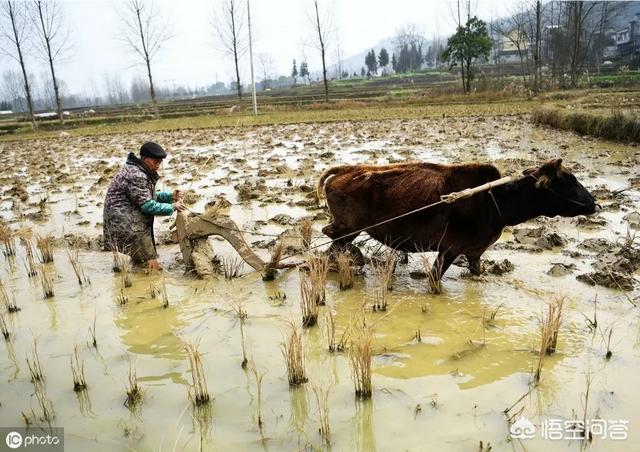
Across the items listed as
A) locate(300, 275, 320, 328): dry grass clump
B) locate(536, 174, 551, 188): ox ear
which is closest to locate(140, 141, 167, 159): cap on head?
locate(300, 275, 320, 328): dry grass clump

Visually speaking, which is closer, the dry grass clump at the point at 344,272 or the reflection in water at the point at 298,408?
the reflection in water at the point at 298,408

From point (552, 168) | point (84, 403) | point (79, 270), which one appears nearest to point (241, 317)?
point (84, 403)

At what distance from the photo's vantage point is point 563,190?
15.8ft

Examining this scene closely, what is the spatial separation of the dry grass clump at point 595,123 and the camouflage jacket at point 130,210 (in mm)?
13087

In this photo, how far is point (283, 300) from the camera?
5.02 meters

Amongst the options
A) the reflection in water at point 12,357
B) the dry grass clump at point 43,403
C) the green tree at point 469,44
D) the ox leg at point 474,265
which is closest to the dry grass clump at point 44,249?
the reflection in water at point 12,357

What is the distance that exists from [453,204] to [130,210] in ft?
12.2

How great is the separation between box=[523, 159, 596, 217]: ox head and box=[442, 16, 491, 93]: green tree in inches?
1215

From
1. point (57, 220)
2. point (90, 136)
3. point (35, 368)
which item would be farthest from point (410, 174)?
point (90, 136)

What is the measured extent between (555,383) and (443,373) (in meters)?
0.74

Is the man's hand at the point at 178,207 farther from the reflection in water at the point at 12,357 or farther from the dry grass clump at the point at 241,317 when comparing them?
the reflection in water at the point at 12,357

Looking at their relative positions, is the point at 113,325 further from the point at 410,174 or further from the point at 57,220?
the point at 57,220

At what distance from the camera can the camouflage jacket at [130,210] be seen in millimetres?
5754

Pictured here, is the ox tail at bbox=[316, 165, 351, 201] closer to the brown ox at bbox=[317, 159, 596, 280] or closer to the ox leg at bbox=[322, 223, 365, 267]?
the brown ox at bbox=[317, 159, 596, 280]
